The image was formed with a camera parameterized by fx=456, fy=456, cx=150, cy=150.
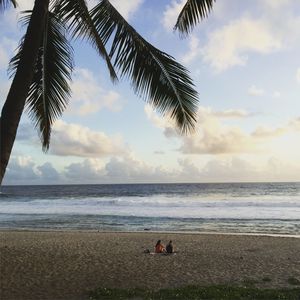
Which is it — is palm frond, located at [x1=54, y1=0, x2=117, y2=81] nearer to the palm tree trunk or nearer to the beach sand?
the palm tree trunk

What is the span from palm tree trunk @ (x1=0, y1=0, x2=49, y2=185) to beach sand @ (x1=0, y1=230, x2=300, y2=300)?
3.44 m

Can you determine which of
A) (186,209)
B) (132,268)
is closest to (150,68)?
(132,268)

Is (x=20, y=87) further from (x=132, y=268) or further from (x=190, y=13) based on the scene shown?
(x=132, y=268)

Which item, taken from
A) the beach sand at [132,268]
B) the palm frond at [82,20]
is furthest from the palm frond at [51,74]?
the beach sand at [132,268]

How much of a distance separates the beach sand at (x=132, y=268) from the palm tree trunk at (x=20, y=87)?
11.3ft

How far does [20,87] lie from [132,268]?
6170 mm

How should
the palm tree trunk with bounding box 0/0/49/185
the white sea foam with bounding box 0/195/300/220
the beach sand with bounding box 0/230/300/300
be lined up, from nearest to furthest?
the palm tree trunk with bounding box 0/0/49/185
the beach sand with bounding box 0/230/300/300
the white sea foam with bounding box 0/195/300/220

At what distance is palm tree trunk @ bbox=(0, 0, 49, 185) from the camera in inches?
180

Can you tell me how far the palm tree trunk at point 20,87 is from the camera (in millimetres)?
4566

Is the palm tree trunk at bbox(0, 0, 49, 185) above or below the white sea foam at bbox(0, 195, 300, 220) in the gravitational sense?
above

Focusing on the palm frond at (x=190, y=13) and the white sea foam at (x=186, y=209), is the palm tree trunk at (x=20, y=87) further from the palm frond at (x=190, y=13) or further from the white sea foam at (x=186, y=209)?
the white sea foam at (x=186, y=209)

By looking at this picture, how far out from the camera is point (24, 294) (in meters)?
7.30

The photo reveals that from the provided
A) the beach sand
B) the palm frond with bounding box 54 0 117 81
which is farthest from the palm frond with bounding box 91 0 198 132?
the beach sand

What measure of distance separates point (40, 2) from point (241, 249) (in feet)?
36.3
